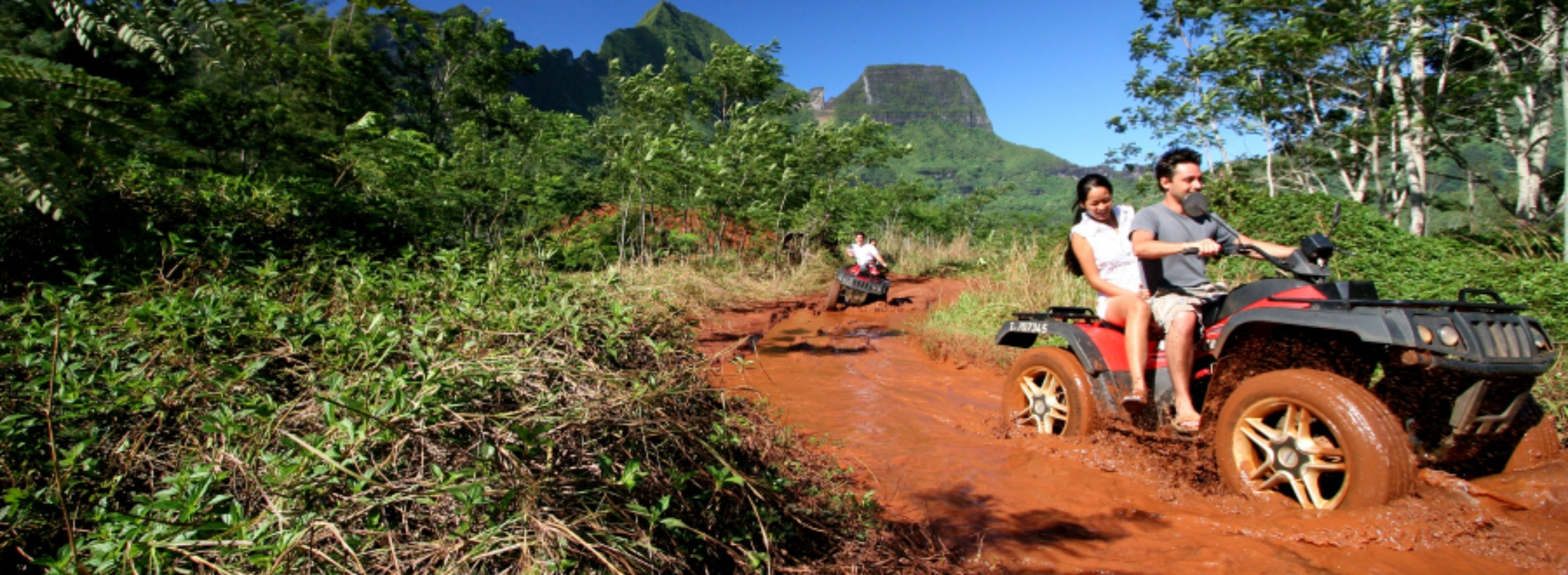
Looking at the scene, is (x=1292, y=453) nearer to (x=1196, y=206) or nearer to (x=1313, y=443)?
(x=1313, y=443)

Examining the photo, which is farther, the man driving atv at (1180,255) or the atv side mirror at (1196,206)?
the man driving atv at (1180,255)

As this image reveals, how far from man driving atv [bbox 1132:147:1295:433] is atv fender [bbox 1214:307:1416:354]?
22cm

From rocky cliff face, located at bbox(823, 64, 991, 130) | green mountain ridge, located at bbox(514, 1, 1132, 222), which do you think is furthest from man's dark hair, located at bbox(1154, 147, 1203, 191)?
rocky cliff face, located at bbox(823, 64, 991, 130)

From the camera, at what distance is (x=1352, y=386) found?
266cm

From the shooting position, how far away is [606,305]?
3342 millimetres

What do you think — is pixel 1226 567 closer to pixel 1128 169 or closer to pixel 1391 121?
pixel 1391 121

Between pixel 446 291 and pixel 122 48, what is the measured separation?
241cm

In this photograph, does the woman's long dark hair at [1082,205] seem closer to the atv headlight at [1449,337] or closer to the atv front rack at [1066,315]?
the atv front rack at [1066,315]

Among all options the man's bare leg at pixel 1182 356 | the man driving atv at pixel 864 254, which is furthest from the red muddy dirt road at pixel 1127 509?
the man driving atv at pixel 864 254

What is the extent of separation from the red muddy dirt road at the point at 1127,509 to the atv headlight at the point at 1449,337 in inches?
22.3

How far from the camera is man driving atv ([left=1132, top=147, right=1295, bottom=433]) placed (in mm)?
3393

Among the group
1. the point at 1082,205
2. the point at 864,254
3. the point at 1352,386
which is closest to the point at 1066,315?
the point at 1082,205

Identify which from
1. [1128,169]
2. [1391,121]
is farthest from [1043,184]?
[1391,121]

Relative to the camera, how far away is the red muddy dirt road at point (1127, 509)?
8.10 feet
